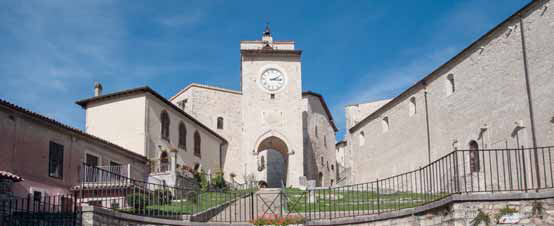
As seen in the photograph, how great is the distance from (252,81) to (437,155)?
15015 mm

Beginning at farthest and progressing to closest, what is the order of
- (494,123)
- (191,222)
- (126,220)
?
1. (494,123)
2. (191,222)
3. (126,220)

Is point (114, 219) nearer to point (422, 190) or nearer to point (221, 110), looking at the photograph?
point (422, 190)

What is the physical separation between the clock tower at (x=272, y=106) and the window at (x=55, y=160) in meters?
16.8

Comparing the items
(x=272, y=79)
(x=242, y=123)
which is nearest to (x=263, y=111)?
(x=242, y=123)

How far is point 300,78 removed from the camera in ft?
148

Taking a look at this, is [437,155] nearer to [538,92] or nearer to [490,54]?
[490,54]

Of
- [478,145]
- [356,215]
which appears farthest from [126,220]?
[478,145]

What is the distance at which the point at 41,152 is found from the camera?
87.6 feet

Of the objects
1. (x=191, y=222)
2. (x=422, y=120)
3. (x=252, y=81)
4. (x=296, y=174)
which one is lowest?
(x=191, y=222)

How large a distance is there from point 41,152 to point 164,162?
43.9 ft

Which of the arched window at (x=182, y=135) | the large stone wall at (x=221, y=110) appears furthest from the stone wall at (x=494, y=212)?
the large stone wall at (x=221, y=110)

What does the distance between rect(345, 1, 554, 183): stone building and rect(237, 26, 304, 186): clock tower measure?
18.7 feet

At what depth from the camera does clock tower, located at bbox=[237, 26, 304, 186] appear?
43438 mm

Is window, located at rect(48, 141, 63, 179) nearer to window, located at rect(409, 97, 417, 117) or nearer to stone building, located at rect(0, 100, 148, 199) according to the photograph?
stone building, located at rect(0, 100, 148, 199)
